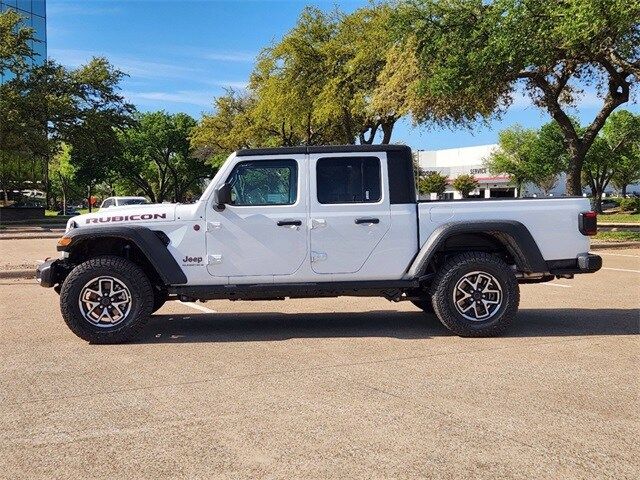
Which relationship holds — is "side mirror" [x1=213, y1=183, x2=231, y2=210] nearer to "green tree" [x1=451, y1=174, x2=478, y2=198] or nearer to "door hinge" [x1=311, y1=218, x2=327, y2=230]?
"door hinge" [x1=311, y1=218, x2=327, y2=230]

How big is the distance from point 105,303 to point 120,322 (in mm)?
255

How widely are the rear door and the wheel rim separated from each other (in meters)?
1.01

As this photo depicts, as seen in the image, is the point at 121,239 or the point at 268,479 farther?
the point at 121,239

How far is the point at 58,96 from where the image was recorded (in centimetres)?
3647

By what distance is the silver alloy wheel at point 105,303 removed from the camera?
6.89m

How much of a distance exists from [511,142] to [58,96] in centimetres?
5082

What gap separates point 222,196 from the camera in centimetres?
686

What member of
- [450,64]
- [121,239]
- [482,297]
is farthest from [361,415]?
[450,64]

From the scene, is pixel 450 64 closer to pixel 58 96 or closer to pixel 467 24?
pixel 467 24

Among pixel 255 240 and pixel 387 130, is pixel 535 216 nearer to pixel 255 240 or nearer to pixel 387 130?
pixel 255 240

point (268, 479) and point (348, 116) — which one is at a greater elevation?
point (348, 116)

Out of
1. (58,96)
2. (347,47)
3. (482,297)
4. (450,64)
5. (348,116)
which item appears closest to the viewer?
(482,297)

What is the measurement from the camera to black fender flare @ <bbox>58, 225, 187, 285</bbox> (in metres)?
6.80

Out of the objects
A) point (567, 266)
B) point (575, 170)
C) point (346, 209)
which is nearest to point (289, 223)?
point (346, 209)
